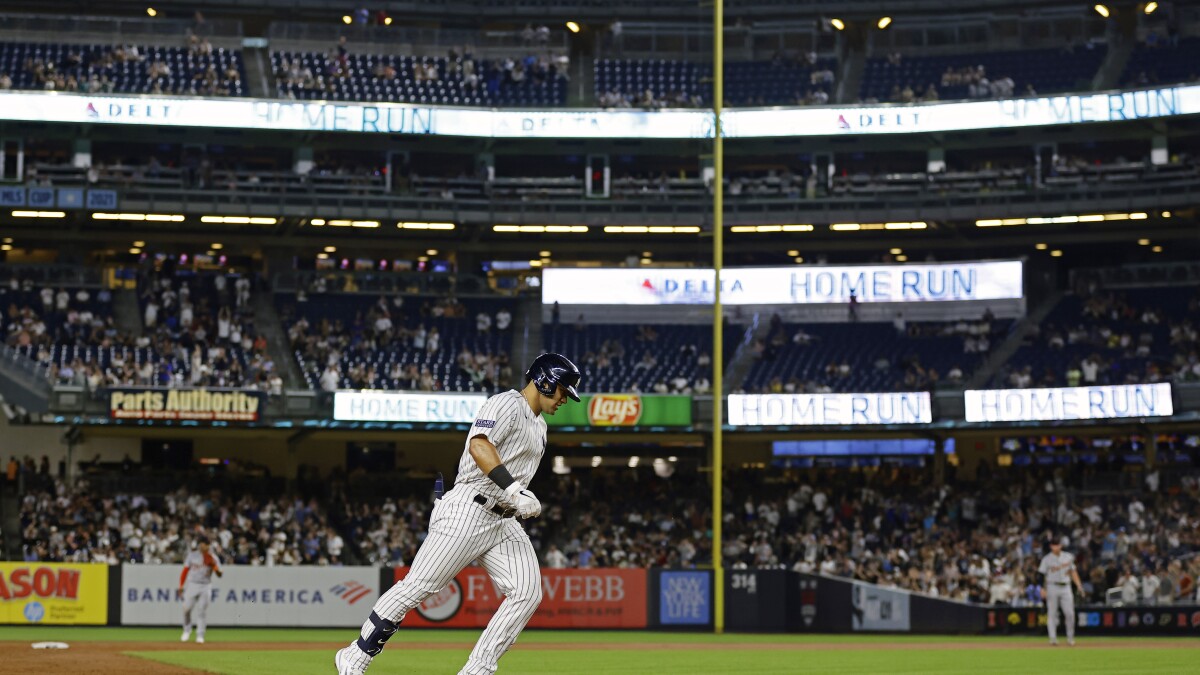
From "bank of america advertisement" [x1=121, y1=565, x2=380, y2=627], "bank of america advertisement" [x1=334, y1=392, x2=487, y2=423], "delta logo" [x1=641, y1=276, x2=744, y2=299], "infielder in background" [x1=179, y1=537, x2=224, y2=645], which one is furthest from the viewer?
"delta logo" [x1=641, y1=276, x2=744, y2=299]

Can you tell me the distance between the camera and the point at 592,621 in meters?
33.2

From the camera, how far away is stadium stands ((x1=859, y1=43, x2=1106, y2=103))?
4734 centimetres

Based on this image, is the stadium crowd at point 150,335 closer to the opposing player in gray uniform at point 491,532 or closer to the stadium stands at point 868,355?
the stadium stands at point 868,355

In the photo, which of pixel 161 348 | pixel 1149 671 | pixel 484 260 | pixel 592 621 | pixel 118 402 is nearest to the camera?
pixel 1149 671

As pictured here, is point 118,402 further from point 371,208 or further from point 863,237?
point 863,237

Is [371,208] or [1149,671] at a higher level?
[371,208]

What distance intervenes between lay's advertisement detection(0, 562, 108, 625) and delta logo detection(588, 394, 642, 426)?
1371 centimetres

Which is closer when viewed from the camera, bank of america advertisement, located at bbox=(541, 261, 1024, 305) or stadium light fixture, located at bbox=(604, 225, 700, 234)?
bank of america advertisement, located at bbox=(541, 261, 1024, 305)

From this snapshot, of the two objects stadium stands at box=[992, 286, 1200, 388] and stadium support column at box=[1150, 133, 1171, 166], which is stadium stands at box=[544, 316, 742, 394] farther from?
stadium support column at box=[1150, 133, 1171, 166]

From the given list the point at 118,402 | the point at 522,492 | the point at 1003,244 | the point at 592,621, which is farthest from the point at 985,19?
the point at 522,492

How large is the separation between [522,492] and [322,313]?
3644 cm

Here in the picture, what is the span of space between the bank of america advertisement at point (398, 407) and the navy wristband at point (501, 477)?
3067cm

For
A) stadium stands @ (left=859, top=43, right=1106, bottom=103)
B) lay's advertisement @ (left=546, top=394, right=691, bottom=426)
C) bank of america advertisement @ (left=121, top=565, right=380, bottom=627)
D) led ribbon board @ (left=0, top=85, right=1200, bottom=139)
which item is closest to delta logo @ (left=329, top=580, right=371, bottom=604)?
Answer: bank of america advertisement @ (left=121, top=565, right=380, bottom=627)

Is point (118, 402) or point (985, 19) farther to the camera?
point (985, 19)
